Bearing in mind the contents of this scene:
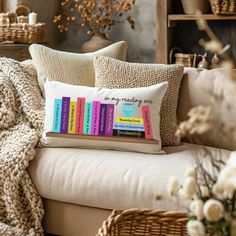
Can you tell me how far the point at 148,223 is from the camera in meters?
1.91

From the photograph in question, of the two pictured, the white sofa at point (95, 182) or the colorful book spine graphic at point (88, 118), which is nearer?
the white sofa at point (95, 182)

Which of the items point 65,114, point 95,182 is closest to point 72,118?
point 65,114

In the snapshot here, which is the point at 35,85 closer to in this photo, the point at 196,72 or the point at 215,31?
the point at 196,72

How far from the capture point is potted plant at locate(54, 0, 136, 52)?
15.8 ft

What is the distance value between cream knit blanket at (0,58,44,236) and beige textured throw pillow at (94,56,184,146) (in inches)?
14.7

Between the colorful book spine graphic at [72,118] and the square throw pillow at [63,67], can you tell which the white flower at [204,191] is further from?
the square throw pillow at [63,67]

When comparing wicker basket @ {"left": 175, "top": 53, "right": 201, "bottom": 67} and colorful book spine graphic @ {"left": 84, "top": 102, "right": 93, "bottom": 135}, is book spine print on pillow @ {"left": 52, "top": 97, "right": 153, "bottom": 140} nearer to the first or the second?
colorful book spine graphic @ {"left": 84, "top": 102, "right": 93, "bottom": 135}

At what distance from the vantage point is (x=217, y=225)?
133 cm

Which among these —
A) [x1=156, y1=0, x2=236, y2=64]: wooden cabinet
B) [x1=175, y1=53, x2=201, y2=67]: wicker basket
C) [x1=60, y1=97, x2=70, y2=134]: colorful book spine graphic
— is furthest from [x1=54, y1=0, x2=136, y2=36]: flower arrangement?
[x1=60, y1=97, x2=70, y2=134]: colorful book spine graphic

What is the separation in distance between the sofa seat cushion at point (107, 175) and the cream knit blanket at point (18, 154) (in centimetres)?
6

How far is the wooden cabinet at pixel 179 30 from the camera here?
177 inches

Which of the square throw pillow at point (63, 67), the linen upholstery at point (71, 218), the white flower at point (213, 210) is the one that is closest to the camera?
the white flower at point (213, 210)

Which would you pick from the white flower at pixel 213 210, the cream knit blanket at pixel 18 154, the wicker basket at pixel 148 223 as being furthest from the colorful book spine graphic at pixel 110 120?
the white flower at pixel 213 210

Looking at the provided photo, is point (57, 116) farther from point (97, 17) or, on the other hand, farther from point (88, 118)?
point (97, 17)
